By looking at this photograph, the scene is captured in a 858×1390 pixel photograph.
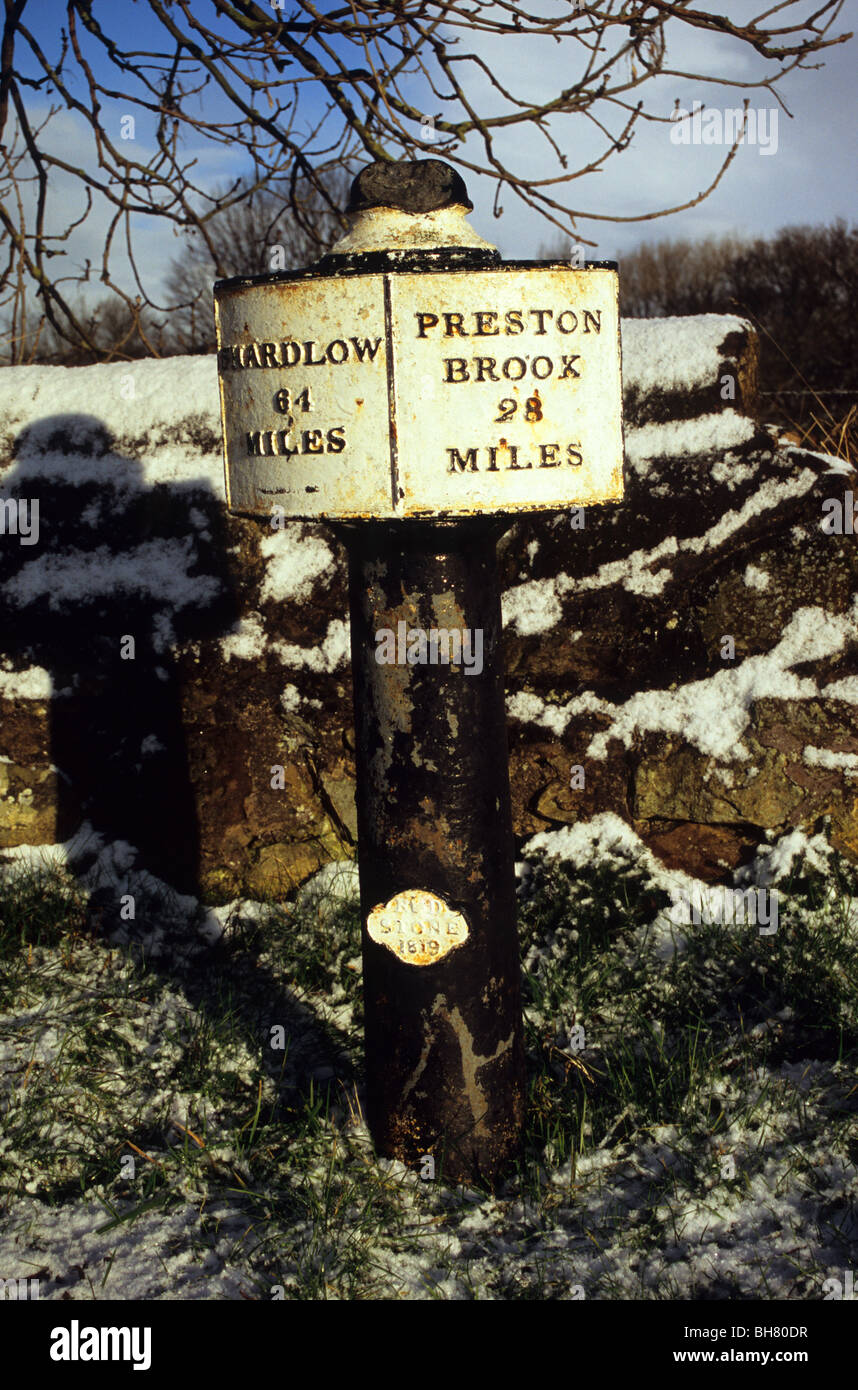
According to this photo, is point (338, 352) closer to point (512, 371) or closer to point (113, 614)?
point (512, 371)

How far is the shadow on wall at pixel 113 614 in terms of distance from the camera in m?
3.75

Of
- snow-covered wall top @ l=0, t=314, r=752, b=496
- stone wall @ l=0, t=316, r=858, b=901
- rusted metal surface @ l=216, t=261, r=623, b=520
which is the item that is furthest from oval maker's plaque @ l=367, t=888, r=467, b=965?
snow-covered wall top @ l=0, t=314, r=752, b=496

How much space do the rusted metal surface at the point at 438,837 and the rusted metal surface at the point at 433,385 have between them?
16cm

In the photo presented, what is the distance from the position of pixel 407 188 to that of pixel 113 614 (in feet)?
7.52

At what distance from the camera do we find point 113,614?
3934mm

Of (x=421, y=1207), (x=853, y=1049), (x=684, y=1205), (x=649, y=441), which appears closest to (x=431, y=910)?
(x=421, y=1207)

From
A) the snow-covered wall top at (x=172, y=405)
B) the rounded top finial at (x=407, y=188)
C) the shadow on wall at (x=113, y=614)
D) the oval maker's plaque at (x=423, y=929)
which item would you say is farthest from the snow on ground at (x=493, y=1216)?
the snow-covered wall top at (x=172, y=405)

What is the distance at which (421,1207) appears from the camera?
2242 mm

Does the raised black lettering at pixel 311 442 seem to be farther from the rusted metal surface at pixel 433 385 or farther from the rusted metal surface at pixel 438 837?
the rusted metal surface at pixel 438 837

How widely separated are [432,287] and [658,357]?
210cm

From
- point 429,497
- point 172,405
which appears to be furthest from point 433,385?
point 172,405

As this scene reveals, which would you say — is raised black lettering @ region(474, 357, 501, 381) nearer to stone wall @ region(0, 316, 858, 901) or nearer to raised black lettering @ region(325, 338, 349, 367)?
raised black lettering @ region(325, 338, 349, 367)

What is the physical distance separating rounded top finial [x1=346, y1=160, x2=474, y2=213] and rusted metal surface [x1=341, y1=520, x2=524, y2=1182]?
63cm

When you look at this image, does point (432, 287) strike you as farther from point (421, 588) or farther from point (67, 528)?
point (67, 528)
